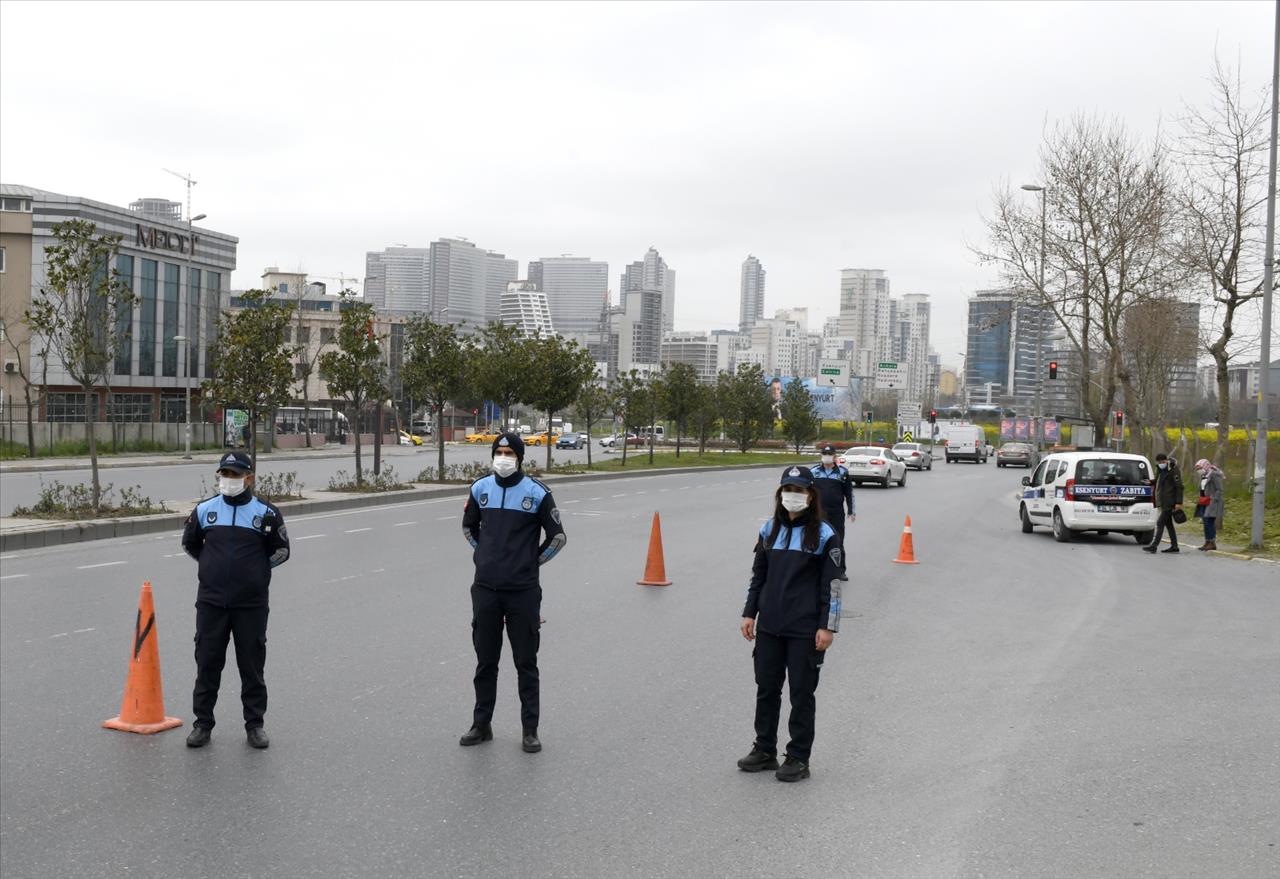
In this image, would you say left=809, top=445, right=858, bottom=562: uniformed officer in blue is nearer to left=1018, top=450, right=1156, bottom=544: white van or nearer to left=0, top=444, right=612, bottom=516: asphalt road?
left=1018, top=450, right=1156, bottom=544: white van

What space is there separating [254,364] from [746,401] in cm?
4293

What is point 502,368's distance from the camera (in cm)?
3878

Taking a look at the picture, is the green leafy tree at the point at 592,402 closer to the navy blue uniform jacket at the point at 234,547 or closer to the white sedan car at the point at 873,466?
the white sedan car at the point at 873,466

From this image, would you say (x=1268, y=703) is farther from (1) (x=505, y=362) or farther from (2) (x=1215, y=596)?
(1) (x=505, y=362)

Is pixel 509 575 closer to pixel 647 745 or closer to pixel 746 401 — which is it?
pixel 647 745

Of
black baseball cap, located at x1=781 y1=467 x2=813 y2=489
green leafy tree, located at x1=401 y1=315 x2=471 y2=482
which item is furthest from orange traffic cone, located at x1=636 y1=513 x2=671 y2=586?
green leafy tree, located at x1=401 y1=315 x2=471 y2=482

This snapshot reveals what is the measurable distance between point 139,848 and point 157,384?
71.9 m

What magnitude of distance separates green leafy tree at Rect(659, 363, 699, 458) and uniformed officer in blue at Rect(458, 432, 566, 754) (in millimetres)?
47426

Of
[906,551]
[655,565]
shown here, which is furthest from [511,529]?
[906,551]

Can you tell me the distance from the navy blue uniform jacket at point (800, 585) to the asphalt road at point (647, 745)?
31.4 inches

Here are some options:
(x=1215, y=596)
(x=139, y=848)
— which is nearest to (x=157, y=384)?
(x=1215, y=596)

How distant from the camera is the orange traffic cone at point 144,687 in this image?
7082mm

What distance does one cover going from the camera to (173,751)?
6672 millimetres

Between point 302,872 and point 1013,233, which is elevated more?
point 1013,233
